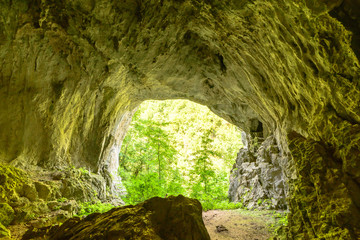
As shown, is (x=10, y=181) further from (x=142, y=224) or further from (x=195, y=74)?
(x=195, y=74)

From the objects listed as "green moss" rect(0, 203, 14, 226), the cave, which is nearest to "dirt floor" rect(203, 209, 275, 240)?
the cave

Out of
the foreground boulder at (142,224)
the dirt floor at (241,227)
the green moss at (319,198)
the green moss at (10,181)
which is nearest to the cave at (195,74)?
the green moss at (319,198)

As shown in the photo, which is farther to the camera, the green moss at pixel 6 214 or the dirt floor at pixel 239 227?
the dirt floor at pixel 239 227

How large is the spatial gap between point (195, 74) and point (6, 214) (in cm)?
978

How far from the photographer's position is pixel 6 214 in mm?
5074

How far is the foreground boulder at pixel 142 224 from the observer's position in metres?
3.82

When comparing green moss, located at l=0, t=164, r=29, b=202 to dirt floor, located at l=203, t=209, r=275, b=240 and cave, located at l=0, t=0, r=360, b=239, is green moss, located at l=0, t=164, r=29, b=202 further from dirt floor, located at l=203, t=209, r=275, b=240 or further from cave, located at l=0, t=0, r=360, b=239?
dirt floor, located at l=203, t=209, r=275, b=240

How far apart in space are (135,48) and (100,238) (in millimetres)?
7271

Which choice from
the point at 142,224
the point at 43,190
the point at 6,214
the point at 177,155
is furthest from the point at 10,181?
the point at 177,155

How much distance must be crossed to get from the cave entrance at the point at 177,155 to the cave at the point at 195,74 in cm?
297

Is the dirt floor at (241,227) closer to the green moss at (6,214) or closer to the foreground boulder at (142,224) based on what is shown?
the foreground boulder at (142,224)

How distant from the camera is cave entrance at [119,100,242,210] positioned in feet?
37.4

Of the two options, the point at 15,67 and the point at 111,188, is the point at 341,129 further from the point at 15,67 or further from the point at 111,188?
the point at 111,188

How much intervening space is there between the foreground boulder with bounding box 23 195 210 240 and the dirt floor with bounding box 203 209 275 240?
8.89ft
